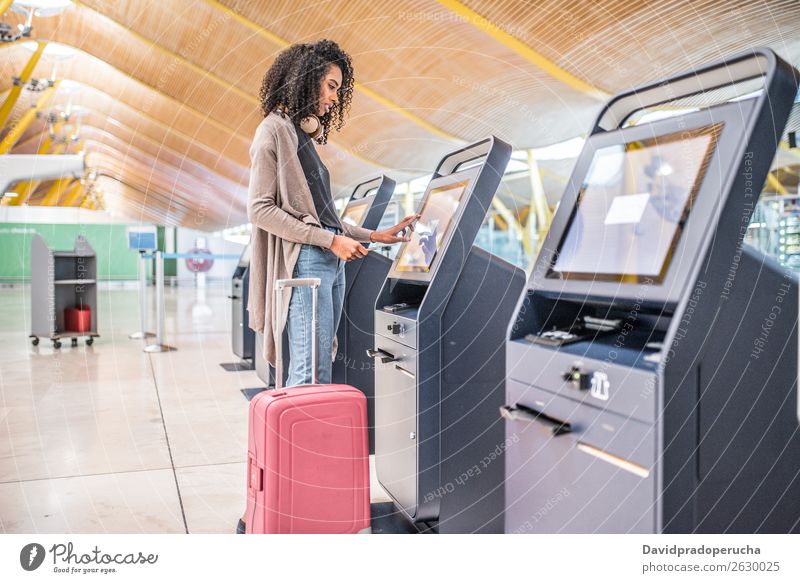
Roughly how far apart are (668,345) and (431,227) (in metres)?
1.28

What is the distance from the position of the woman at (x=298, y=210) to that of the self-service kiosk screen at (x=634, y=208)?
70cm

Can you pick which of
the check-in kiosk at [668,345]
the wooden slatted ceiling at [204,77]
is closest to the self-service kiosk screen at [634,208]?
the check-in kiosk at [668,345]

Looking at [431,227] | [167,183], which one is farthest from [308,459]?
[167,183]

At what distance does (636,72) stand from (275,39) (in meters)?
5.07

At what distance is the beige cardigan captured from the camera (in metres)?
2.12

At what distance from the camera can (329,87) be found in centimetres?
229

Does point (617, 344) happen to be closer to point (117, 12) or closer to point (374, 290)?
point (374, 290)

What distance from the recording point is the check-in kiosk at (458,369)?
2.20 m

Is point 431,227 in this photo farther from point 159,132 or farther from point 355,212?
point 159,132

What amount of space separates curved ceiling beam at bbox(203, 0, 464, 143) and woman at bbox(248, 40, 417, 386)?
7.28 m

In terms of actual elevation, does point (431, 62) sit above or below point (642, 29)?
below

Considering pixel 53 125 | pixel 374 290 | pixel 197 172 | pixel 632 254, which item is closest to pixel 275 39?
pixel 374 290
